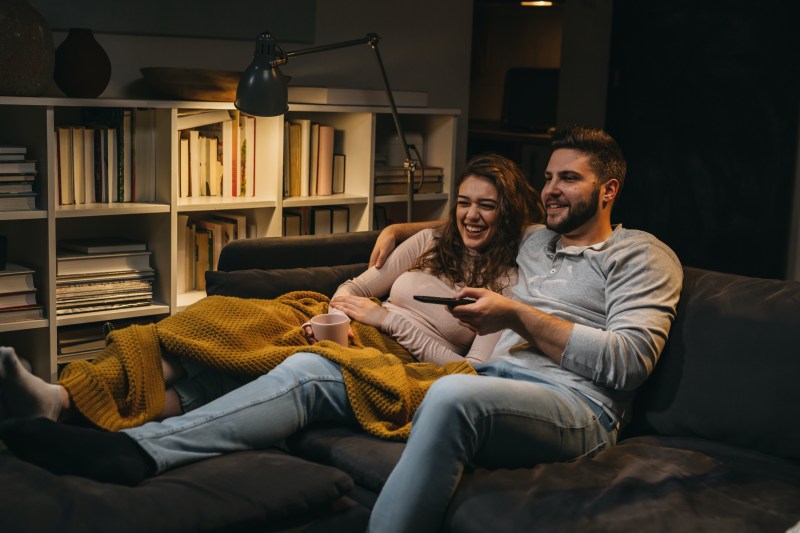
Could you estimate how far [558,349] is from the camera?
81.5 inches

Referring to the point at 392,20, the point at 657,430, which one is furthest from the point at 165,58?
the point at 657,430

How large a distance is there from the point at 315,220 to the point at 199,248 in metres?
0.51

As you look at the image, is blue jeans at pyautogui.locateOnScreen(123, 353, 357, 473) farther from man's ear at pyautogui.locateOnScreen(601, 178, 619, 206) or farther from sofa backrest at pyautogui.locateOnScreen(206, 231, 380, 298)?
man's ear at pyautogui.locateOnScreen(601, 178, 619, 206)

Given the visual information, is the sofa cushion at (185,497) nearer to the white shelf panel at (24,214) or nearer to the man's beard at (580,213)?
the man's beard at (580,213)

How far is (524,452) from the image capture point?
1.93 metres

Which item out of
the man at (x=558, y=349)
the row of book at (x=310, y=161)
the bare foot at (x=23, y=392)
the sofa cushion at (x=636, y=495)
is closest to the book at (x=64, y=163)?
the row of book at (x=310, y=161)

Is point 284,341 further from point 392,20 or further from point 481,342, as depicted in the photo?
point 392,20

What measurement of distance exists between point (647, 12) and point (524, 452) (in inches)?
148

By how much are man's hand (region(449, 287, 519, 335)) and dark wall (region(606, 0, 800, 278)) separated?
9.67 feet

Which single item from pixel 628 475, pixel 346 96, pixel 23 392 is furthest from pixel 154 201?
pixel 628 475

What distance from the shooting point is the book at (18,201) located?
9.77ft

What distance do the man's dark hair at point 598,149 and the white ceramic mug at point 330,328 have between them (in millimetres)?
743

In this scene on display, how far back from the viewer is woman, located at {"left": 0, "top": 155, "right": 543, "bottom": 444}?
2.25 metres

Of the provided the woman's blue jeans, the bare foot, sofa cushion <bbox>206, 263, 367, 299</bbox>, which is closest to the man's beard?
the woman's blue jeans
